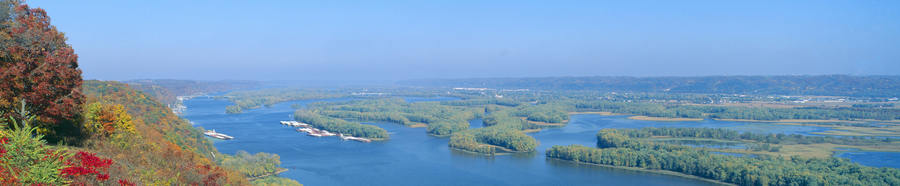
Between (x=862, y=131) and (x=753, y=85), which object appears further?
(x=753, y=85)

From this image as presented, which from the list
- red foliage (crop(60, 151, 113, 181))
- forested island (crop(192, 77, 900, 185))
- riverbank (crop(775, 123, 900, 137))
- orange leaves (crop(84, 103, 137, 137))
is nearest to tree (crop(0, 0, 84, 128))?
orange leaves (crop(84, 103, 137, 137))

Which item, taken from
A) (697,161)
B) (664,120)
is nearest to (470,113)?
(664,120)

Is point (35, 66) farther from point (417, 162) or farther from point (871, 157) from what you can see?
point (871, 157)

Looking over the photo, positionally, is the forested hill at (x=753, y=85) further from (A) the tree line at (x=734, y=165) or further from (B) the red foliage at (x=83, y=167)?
(B) the red foliage at (x=83, y=167)

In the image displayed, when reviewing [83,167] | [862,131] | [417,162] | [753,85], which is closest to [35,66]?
[83,167]

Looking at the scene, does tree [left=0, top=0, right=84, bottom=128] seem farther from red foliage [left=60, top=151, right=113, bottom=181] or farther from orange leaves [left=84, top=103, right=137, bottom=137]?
red foliage [left=60, top=151, right=113, bottom=181]

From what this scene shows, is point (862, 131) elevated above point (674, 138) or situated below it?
above

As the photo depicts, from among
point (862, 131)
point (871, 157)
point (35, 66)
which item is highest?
point (35, 66)
